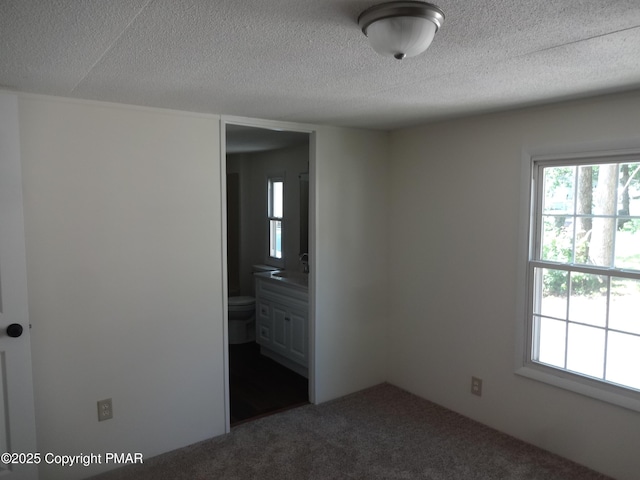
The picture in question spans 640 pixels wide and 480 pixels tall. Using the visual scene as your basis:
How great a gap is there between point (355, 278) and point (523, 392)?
1491 mm

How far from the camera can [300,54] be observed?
185 centimetres

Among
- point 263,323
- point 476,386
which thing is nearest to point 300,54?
point 476,386

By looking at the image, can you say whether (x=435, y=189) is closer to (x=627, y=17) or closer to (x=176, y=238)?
(x=176, y=238)

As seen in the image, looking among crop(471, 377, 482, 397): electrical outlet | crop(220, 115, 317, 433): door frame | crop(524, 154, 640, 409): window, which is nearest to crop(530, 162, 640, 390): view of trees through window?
crop(524, 154, 640, 409): window

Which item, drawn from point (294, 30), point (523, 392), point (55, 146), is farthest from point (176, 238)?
point (523, 392)

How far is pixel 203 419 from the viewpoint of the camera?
323 cm

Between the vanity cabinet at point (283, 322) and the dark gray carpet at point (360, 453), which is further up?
the vanity cabinet at point (283, 322)

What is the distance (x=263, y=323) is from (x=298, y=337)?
69cm

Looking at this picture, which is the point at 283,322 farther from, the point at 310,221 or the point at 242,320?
the point at 310,221

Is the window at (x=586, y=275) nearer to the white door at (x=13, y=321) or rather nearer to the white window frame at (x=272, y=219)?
the white door at (x=13, y=321)

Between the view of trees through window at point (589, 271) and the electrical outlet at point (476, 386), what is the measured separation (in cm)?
48

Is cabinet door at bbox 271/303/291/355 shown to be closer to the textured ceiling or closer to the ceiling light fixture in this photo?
the textured ceiling

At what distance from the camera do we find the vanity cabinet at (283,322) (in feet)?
13.9

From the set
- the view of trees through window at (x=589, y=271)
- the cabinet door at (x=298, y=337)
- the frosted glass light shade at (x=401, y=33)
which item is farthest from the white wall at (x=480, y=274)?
the frosted glass light shade at (x=401, y=33)
